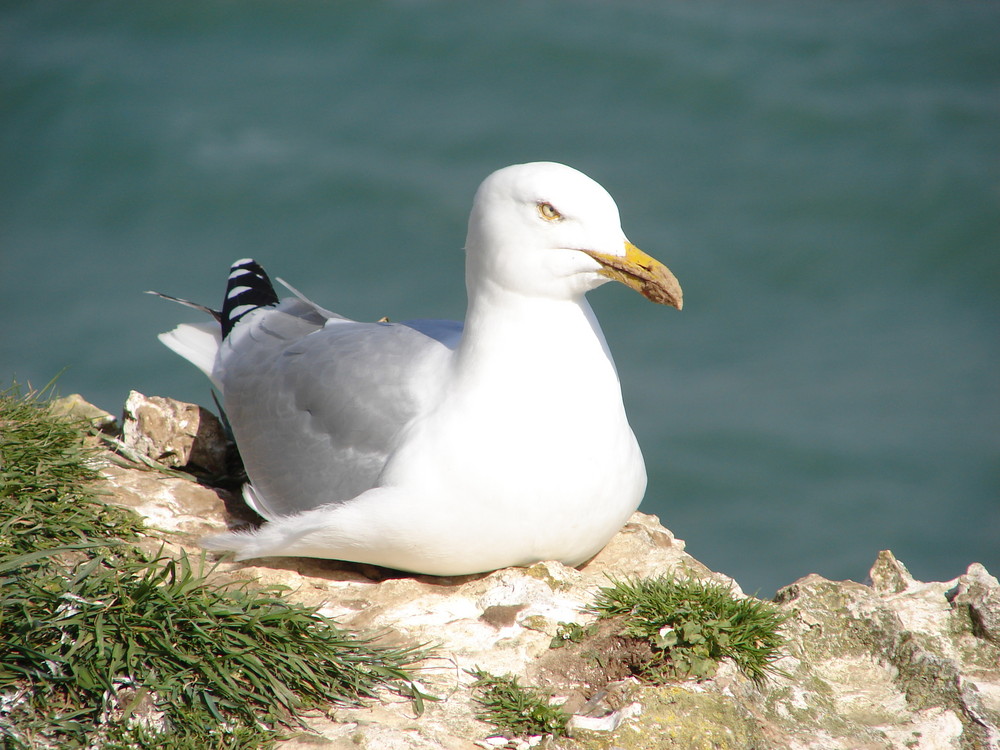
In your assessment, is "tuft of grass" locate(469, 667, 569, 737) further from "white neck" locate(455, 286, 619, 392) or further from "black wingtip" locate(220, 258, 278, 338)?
"black wingtip" locate(220, 258, 278, 338)

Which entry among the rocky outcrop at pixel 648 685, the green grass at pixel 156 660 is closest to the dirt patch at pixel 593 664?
the rocky outcrop at pixel 648 685

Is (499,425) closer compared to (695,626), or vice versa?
(695,626)

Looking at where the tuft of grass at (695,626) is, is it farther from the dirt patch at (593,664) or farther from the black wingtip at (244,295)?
the black wingtip at (244,295)

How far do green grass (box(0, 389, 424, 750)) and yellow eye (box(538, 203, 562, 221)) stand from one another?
156 centimetres

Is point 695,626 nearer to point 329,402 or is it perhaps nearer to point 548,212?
point 548,212

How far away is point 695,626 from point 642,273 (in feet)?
3.95

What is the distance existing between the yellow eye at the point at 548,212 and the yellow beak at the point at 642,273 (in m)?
0.16

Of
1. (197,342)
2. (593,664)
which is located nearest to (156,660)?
(593,664)

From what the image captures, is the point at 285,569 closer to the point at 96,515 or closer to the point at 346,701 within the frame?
the point at 96,515

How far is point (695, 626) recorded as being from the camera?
3.39m

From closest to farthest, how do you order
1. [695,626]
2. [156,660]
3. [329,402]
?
[156,660] → [695,626] → [329,402]

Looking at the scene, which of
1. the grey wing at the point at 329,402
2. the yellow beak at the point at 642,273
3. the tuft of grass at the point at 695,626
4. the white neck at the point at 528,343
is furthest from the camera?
the grey wing at the point at 329,402

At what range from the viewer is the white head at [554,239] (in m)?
3.79

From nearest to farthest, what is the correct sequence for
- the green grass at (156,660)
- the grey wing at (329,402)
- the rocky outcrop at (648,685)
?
the green grass at (156,660), the rocky outcrop at (648,685), the grey wing at (329,402)
